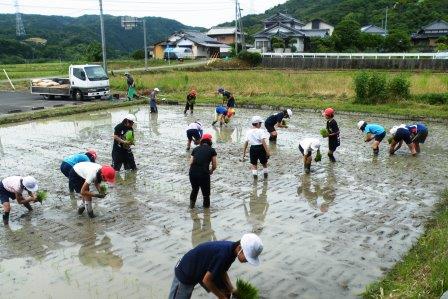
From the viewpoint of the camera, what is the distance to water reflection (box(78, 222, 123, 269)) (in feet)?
20.2

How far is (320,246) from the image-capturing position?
6.60m

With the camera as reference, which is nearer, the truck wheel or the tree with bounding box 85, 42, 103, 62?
the truck wheel

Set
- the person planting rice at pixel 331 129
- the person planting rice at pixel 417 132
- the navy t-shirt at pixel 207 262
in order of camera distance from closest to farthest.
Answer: the navy t-shirt at pixel 207 262 → the person planting rice at pixel 331 129 → the person planting rice at pixel 417 132

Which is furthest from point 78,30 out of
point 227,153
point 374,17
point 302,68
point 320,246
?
point 320,246

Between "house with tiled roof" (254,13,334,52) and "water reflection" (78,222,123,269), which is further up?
"house with tiled roof" (254,13,334,52)

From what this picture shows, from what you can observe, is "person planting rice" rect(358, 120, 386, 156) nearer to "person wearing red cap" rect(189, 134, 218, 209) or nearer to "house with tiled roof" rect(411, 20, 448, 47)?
"person wearing red cap" rect(189, 134, 218, 209)

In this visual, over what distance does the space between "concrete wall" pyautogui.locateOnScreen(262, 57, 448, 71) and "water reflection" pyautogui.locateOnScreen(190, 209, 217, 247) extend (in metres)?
30.6

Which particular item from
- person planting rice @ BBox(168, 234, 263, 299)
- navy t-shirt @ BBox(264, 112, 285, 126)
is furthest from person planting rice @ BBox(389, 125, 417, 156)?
person planting rice @ BBox(168, 234, 263, 299)

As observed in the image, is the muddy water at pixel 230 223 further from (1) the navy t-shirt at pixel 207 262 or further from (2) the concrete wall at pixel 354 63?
(2) the concrete wall at pixel 354 63

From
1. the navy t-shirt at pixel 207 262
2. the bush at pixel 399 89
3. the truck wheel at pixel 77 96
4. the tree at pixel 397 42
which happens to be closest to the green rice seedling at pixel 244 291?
the navy t-shirt at pixel 207 262

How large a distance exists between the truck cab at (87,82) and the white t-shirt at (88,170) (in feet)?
57.3

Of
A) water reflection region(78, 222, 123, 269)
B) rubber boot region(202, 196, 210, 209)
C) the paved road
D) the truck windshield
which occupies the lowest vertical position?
water reflection region(78, 222, 123, 269)

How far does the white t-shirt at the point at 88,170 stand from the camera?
23.8ft

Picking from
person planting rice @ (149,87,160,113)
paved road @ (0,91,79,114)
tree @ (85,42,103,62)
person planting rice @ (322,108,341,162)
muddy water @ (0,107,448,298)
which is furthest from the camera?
tree @ (85,42,103,62)
